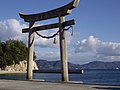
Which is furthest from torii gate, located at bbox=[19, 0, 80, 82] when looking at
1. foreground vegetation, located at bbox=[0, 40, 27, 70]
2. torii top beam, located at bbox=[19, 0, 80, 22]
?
foreground vegetation, located at bbox=[0, 40, 27, 70]

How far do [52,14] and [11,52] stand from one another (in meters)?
87.0

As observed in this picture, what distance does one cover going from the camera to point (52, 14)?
78.4 feet

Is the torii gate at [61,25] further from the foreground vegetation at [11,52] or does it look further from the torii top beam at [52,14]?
the foreground vegetation at [11,52]

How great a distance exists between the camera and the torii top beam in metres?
22.0

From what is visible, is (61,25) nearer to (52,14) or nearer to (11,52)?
(52,14)

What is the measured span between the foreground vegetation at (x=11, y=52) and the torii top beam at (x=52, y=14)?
81.2 metres

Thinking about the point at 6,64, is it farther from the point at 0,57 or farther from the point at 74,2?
the point at 74,2

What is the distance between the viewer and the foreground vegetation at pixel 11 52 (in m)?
107

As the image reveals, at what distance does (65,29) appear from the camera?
23.0 meters

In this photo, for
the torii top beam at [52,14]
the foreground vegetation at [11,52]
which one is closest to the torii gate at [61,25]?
the torii top beam at [52,14]

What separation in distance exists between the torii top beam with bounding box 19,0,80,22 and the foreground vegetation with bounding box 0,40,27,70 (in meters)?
81.2

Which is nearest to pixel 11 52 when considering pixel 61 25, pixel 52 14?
pixel 52 14

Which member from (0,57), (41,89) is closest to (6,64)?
(0,57)

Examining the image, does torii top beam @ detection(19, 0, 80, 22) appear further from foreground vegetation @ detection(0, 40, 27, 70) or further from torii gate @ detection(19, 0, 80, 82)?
foreground vegetation @ detection(0, 40, 27, 70)
